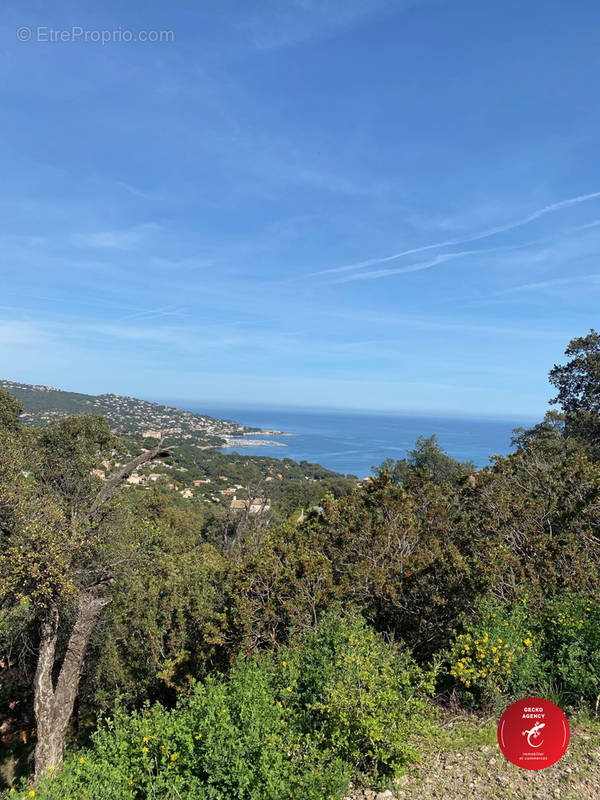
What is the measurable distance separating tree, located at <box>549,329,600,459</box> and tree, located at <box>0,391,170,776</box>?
1880 centimetres

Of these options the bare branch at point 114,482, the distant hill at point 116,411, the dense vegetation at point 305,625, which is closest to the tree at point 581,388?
the dense vegetation at point 305,625

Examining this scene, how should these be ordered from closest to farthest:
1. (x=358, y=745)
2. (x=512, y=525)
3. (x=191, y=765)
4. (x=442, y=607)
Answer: (x=191, y=765), (x=358, y=745), (x=442, y=607), (x=512, y=525)

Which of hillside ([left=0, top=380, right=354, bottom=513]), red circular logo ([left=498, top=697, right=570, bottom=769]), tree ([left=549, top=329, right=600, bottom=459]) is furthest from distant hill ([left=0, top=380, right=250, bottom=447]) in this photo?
red circular logo ([left=498, top=697, right=570, bottom=769])

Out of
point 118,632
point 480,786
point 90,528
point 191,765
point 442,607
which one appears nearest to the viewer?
point 191,765

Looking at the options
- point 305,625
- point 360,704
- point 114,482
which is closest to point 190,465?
point 114,482

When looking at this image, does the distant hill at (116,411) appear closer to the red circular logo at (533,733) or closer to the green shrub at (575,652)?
the green shrub at (575,652)

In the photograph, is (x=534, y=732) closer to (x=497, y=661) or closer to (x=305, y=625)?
(x=497, y=661)

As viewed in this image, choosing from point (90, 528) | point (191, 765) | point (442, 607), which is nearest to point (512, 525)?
point (442, 607)

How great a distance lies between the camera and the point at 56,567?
23.7 ft

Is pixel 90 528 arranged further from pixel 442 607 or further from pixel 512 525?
pixel 512 525

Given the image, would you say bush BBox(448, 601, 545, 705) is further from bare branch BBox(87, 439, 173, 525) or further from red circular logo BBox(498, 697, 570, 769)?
bare branch BBox(87, 439, 173, 525)

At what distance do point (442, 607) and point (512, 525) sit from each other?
2550 millimetres

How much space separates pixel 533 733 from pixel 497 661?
181 cm

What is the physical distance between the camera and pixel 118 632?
9773 mm
